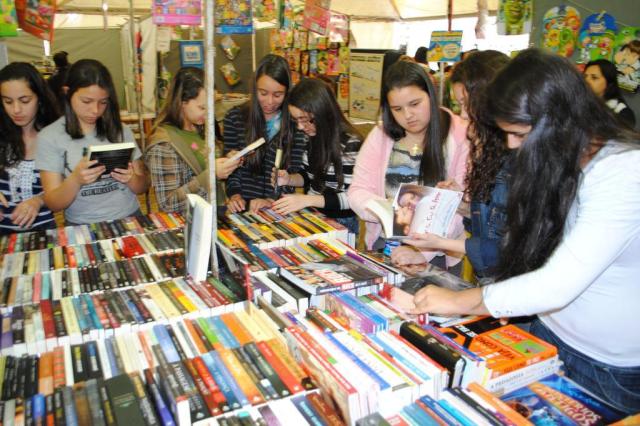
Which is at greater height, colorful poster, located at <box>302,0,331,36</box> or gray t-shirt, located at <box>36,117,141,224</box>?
colorful poster, located at <box>302,0,331,36</box>

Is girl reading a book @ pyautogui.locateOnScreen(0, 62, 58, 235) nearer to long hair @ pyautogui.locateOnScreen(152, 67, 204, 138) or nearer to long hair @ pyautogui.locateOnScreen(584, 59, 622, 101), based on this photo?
long hair @ pyautogui.locateOnScreen(152, 67, 204, 138)

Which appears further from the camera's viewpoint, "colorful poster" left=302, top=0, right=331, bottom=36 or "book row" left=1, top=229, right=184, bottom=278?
"colorful poster" left=302, top=0, right=331, bottom=36

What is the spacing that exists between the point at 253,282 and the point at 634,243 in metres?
1.05

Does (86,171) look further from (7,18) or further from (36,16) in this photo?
(36,16)

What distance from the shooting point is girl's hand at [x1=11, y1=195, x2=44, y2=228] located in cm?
220

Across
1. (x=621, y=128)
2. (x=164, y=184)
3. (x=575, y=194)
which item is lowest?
(x=164, y=184)

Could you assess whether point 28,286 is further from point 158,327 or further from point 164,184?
point 164,184

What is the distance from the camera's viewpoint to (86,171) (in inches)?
79.4

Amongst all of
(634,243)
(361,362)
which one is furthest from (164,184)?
(634,243)

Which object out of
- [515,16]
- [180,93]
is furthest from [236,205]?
[515,16]

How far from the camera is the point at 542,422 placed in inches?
42.7

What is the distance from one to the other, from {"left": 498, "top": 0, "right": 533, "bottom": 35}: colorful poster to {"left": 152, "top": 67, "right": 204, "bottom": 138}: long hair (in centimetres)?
223

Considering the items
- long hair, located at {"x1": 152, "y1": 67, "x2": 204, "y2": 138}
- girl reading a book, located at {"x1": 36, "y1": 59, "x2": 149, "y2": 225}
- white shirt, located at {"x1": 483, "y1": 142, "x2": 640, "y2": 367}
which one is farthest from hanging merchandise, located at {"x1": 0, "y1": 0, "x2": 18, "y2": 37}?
white shirt, located at {"x1": 483, "y1": 142, "x2": 640, "y2": 367}

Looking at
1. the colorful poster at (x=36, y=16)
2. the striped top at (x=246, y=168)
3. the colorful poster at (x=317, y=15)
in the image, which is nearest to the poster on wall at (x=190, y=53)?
the colorful poster at (x=317, y=15)
